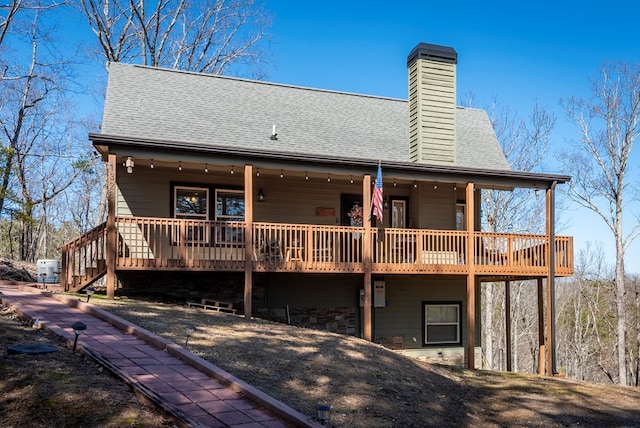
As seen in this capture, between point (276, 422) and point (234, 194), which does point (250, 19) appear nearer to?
point (234, 194)

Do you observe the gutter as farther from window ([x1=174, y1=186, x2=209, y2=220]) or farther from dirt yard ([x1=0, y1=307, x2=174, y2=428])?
dirt yard ([x1=0, y1=307, x2=174, y2=428])

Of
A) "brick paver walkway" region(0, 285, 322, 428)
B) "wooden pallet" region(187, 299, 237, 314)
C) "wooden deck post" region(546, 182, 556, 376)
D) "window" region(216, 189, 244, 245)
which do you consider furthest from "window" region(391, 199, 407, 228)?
"brick paver walkway" region(0, 285, 322, 428)

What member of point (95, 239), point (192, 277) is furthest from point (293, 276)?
point (95, 239)

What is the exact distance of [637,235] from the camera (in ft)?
80.4

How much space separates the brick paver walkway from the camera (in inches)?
200

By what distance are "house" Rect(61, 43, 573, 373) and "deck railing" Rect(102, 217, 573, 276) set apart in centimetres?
5

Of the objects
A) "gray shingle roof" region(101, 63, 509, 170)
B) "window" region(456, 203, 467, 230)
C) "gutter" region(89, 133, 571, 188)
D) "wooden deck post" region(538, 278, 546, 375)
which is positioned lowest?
"wooden deck post" region(538, 278, 546, 375)

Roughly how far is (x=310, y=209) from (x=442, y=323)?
5.26m

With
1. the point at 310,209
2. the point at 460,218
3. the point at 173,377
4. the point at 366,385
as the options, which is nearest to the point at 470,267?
the point at 460,218

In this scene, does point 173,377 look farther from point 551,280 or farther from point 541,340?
point 541,340

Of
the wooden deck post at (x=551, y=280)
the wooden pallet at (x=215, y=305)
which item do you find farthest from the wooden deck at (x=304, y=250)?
the wooden pallet at (x=215, y=305)

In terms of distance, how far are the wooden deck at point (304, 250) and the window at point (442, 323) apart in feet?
6.62

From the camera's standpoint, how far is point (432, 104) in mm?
16547

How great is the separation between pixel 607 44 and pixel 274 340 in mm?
26438
